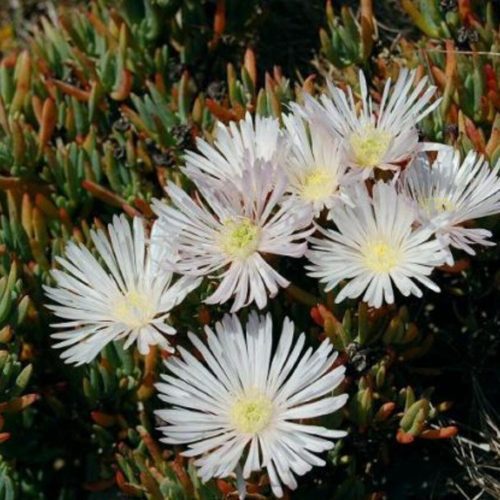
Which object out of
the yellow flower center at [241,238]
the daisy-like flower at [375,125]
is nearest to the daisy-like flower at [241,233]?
the yellow flower center at [241,238]

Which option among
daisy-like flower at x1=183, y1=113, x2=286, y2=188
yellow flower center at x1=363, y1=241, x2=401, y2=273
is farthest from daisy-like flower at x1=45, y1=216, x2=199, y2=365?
yellow flower center at x1=363, y1=241, x2=401, y2=273

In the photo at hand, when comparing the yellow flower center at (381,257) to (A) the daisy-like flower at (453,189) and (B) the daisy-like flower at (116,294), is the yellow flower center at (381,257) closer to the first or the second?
(A) the daisy-like flower at (453,189)

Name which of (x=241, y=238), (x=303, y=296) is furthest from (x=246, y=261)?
(x=303, y=296)

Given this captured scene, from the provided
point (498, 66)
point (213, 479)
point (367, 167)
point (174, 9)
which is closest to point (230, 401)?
point (213, 479)

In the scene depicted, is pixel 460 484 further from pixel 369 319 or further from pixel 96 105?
pixel 96 105

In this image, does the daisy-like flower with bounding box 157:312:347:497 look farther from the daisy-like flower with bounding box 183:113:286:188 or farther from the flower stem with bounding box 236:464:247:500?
the daisy-like flower with bounding box 183:113:286:188

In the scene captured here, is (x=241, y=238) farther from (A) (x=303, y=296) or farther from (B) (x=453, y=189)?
(B) (x=453, y=189)
